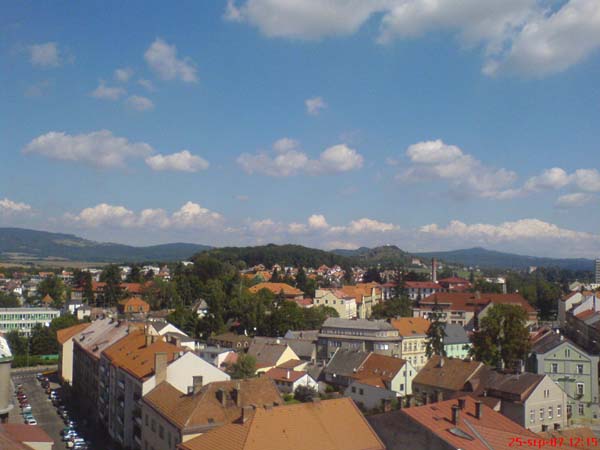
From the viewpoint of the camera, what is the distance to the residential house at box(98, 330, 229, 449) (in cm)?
4062

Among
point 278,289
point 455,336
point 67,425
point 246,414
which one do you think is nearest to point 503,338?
point 455,336

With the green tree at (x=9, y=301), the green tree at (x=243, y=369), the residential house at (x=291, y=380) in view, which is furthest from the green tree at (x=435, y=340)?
the green tree at (x=9, y=301)

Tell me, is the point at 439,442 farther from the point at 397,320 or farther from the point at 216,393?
the point at 397,320

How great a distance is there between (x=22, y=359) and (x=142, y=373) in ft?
173

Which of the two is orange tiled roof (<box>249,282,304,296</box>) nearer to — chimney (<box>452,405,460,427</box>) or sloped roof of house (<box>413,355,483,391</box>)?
sloped roof of house (<box>413,355,483,391</box>)

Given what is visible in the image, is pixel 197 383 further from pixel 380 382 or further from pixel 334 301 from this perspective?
pixel 334 301

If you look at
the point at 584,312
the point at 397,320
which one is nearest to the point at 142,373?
the point at 397,320

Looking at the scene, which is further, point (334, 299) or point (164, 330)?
point (334, 299)

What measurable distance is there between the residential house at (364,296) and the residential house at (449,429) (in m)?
94.4

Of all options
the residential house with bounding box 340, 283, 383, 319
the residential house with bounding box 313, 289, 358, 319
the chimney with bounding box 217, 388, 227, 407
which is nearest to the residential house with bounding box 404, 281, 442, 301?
the residential house with bounding box 340, 283, 383, 319

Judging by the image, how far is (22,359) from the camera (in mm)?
85438

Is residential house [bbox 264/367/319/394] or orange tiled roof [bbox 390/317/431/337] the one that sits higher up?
orange tiled roof [bbox 390/317/431/337]

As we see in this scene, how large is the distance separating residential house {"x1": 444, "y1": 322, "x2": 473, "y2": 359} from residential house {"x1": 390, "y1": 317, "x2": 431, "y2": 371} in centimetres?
298

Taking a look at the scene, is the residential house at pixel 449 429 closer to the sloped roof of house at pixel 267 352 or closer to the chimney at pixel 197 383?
the chimney at pixel 197 383
